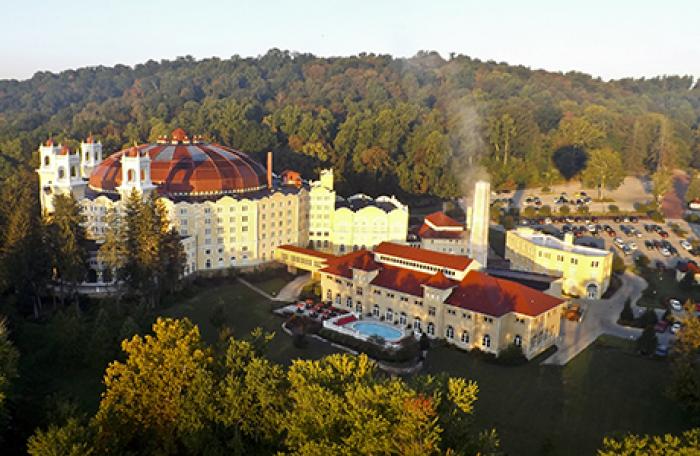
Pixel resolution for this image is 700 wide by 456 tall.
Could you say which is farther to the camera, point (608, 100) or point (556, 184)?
point (608, 100)

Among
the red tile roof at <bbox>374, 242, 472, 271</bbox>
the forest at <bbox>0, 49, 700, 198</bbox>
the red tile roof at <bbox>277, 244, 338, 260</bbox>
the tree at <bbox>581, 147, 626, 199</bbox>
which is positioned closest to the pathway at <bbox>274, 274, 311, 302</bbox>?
the red tile roof at <bbox>277, 244, 338, 260</bbox>

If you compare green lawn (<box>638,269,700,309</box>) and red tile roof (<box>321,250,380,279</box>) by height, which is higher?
red tile roof (<box>321,250,380,279</box>)

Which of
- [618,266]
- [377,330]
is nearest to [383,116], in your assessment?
[618,266]

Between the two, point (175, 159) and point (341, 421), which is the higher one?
point (175, 159)

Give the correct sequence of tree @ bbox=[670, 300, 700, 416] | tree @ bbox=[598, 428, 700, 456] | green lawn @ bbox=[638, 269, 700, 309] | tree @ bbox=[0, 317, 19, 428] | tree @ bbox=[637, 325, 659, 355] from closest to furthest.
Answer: tree @ bbox=[598, 428, 700, 456] < tree @ bbox=[0, 317, 19, 428] < tree @ bbox=[670, 300, 700, 416] < tree @ bbox=[637, 325, 659, 355] < green lawn @ bbox=[638, 269, 700, 309]

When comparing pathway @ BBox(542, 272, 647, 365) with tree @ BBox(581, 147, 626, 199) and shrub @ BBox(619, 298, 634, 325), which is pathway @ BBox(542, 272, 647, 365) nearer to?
shrub @ BBox(619, 298, 634, 325)

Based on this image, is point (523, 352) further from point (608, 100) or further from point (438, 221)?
point (608, 100)

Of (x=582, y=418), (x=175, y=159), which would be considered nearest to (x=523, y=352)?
(x=582, y=418)
